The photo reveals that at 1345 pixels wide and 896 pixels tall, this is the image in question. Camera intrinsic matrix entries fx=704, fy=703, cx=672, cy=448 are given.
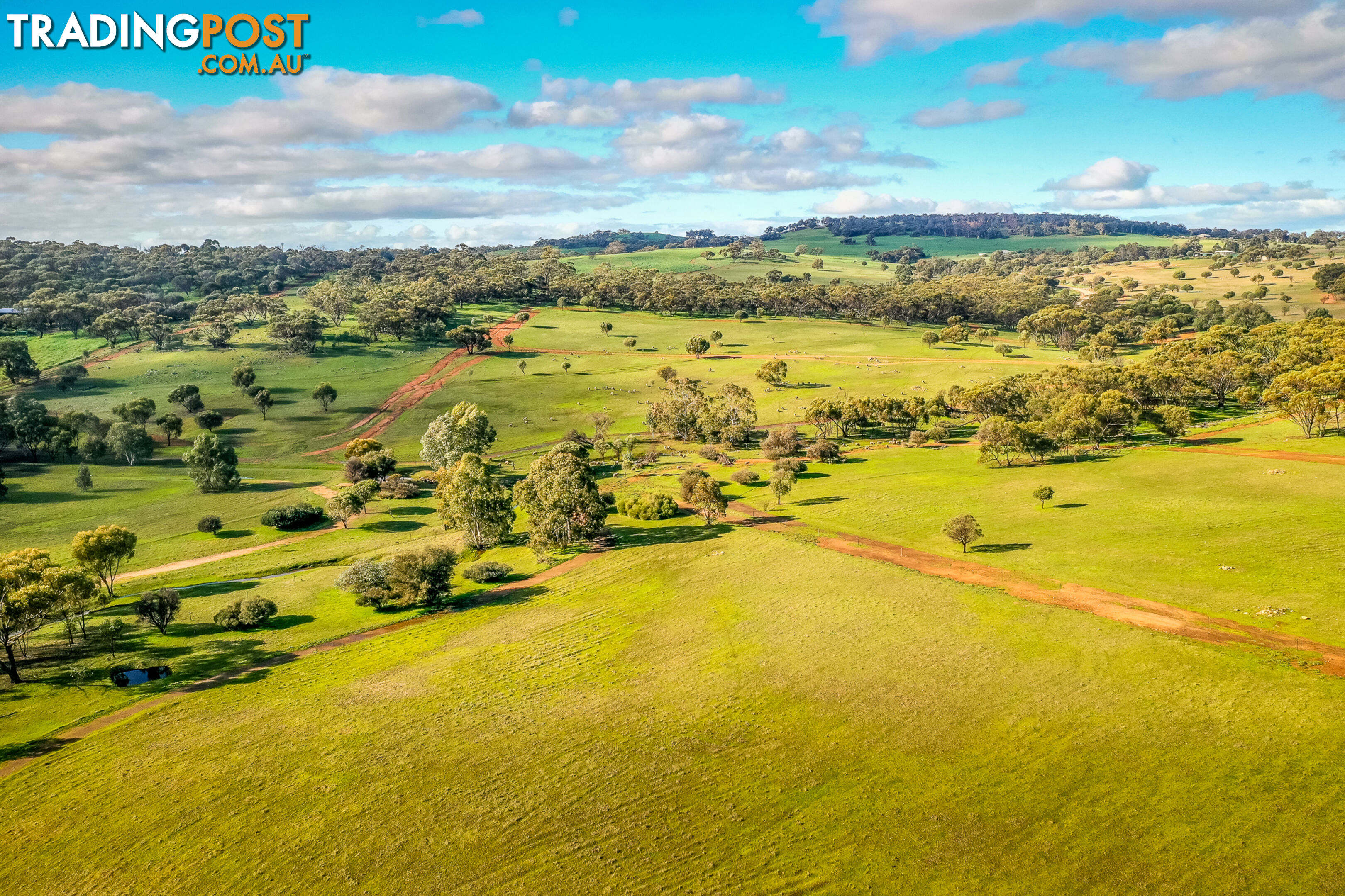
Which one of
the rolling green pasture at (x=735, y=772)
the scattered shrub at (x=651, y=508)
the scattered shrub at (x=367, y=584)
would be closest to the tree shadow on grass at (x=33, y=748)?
the rolling green pasture at (x=735, y=772)

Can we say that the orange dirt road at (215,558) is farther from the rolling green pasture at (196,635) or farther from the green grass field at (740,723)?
the rolling green pasture at (196,635)

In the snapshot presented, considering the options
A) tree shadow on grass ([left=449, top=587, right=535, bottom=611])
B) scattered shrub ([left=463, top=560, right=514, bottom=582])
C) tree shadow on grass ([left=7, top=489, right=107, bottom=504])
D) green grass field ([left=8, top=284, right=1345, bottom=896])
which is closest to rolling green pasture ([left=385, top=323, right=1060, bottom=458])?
tree shadow on grass ([left=7, top=489, right=107, bottom=504])

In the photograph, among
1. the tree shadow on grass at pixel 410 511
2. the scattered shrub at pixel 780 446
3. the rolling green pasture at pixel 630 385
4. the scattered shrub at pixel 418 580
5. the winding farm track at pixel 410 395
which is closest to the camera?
the scattered shrub at pixel 418 580

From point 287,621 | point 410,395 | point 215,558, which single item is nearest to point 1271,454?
point 287,621

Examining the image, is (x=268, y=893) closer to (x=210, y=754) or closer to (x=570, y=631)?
(x=210, y=754)

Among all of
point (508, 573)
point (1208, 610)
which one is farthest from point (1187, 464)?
point (508, 573)
